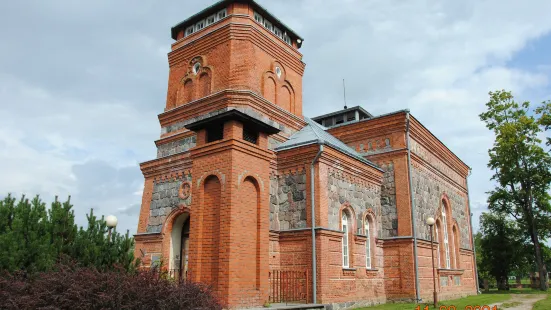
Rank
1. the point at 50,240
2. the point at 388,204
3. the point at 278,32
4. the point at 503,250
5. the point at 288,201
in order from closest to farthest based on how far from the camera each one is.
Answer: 1. the point at 50,240
2. the point at 288,201
3. the point at 388,204
4. the point at 278,32
5. the point at 503,250

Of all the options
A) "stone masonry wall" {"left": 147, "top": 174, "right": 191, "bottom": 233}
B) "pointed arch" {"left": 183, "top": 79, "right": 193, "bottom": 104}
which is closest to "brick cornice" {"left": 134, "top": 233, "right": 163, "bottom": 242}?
"stone masonry wall" {"left": 147, "top": 174, "right": 191, "bottom": 233}

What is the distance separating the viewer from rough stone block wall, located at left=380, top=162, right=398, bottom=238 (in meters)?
16.4

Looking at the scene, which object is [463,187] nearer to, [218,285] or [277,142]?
[277,142]

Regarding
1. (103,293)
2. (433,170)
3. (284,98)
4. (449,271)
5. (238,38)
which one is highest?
(238,38)

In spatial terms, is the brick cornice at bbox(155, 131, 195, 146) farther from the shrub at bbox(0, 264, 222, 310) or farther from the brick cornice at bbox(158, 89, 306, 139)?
the shrub at bbox(0, 264, 222, 310)

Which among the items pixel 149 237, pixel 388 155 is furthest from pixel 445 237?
pixel 149 237

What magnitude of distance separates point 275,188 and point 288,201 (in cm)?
69

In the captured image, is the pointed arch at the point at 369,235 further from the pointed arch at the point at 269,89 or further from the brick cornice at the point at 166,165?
the brick cornice at the point at 166,165

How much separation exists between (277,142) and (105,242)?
8.15 meters

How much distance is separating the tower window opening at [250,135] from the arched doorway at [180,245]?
534 cm

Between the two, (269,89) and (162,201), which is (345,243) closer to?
(162,201)

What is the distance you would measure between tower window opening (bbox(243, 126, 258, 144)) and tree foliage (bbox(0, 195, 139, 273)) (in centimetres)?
371

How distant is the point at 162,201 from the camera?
52.3ft

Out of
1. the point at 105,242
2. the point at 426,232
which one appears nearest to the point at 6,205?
the point at 105,242
